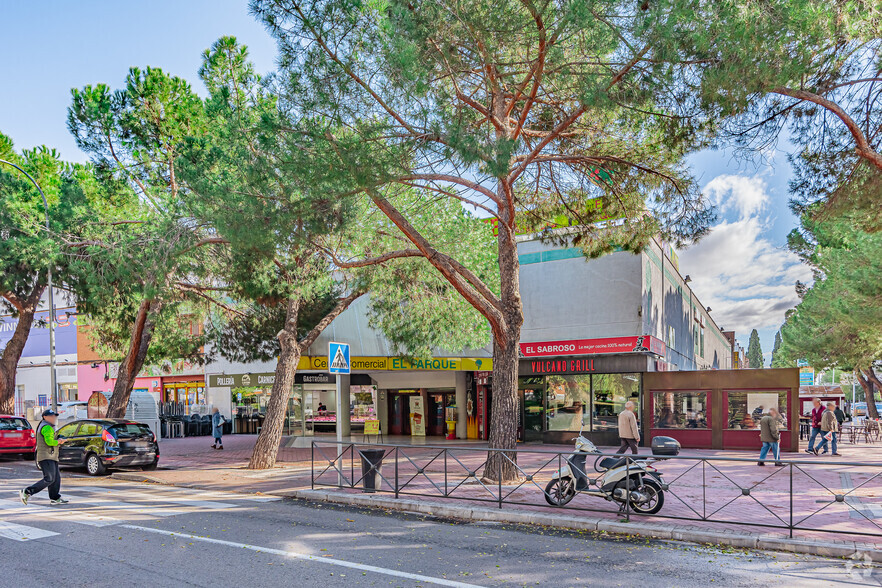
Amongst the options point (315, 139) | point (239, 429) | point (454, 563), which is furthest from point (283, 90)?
point (239, 429)

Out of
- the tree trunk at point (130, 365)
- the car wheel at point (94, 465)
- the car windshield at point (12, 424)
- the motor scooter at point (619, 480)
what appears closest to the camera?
the motor scooter at point (619, 480)

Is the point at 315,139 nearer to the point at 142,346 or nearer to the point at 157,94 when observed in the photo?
the point at 157,94

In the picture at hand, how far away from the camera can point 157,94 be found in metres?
18.6

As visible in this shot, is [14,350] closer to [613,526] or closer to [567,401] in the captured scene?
[567,401]

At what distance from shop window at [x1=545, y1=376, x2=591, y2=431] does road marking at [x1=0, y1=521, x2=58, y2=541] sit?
55.3ft

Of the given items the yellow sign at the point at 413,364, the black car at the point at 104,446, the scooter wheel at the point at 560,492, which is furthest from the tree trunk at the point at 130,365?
the scooter wheel at the point at 560,492

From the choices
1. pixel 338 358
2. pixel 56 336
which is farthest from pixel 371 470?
pixel 56 336

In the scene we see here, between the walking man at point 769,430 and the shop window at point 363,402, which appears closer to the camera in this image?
the walking man at point 769,430

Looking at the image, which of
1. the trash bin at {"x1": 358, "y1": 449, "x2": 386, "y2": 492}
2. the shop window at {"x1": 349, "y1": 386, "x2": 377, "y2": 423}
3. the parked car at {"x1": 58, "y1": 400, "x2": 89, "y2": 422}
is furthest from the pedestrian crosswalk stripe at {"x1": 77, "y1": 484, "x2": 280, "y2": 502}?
the parked car at {"x1": 58, "y1": 400, "x2": 89, "y2": 422}

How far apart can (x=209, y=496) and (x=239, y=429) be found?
2254 cm

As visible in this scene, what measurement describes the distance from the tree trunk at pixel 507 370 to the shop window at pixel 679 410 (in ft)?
32.9

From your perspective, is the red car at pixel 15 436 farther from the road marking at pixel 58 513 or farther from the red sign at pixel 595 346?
the red sign at pixel 595 346

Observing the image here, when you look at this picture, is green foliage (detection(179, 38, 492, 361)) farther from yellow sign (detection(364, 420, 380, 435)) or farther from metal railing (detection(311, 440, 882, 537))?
metal railing (detection(311, 440, 882, 537))

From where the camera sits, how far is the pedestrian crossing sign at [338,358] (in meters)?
13.0
